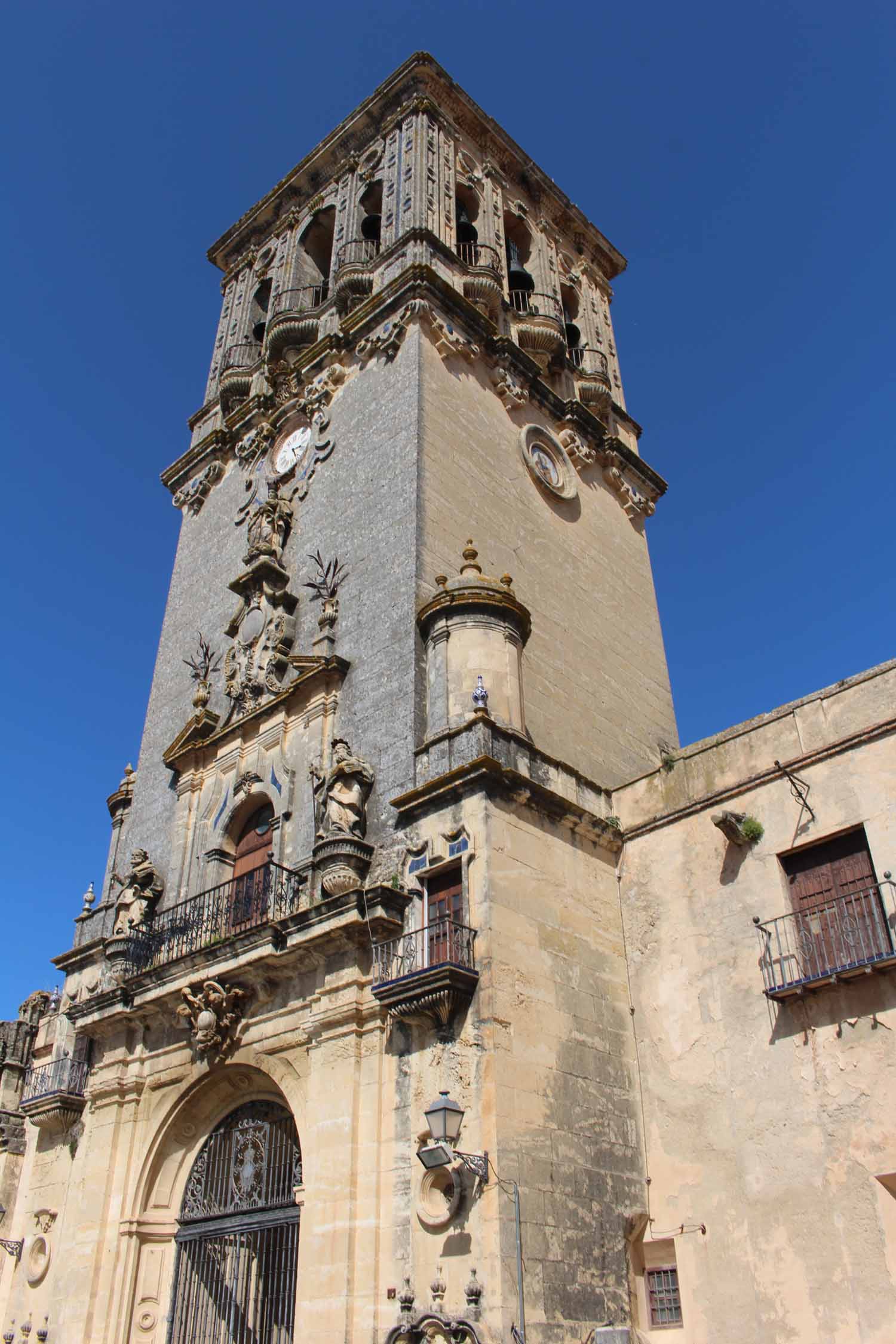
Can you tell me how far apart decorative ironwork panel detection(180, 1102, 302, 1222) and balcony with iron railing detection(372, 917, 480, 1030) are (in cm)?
244

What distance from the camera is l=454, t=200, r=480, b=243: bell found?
2444cm

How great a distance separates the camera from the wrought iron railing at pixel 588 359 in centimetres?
2439

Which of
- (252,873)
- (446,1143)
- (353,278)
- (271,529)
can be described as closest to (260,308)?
(353,278)

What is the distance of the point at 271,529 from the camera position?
19.7 meters

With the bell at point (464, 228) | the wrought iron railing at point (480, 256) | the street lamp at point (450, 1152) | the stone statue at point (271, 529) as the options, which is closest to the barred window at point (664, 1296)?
the street lamp at point (450, 1152)

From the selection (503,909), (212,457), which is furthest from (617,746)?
(212,457)

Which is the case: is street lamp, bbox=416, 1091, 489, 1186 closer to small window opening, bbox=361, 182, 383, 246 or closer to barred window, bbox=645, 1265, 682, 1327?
barred window, bbox=645, 1265, 682, 1327

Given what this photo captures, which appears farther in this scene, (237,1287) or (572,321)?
(572,321)

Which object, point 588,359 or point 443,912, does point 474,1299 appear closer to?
point 443,912

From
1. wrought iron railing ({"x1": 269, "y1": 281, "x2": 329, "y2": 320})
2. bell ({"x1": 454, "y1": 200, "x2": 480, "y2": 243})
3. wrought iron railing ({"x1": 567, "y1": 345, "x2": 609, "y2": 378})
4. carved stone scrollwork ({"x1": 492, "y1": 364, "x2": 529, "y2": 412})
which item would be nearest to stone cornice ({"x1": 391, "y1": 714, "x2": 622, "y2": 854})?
carved stone scrollwork ({"x1": 492, "y1": 364, "x2": 529, "y2": 412})

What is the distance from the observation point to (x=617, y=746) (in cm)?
1830

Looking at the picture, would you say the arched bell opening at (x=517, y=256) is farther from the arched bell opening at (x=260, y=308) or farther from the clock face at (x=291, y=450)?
the clock face at (x=291, y=450)

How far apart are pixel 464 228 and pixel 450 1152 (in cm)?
1954

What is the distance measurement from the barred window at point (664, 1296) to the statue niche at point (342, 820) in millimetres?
5365
